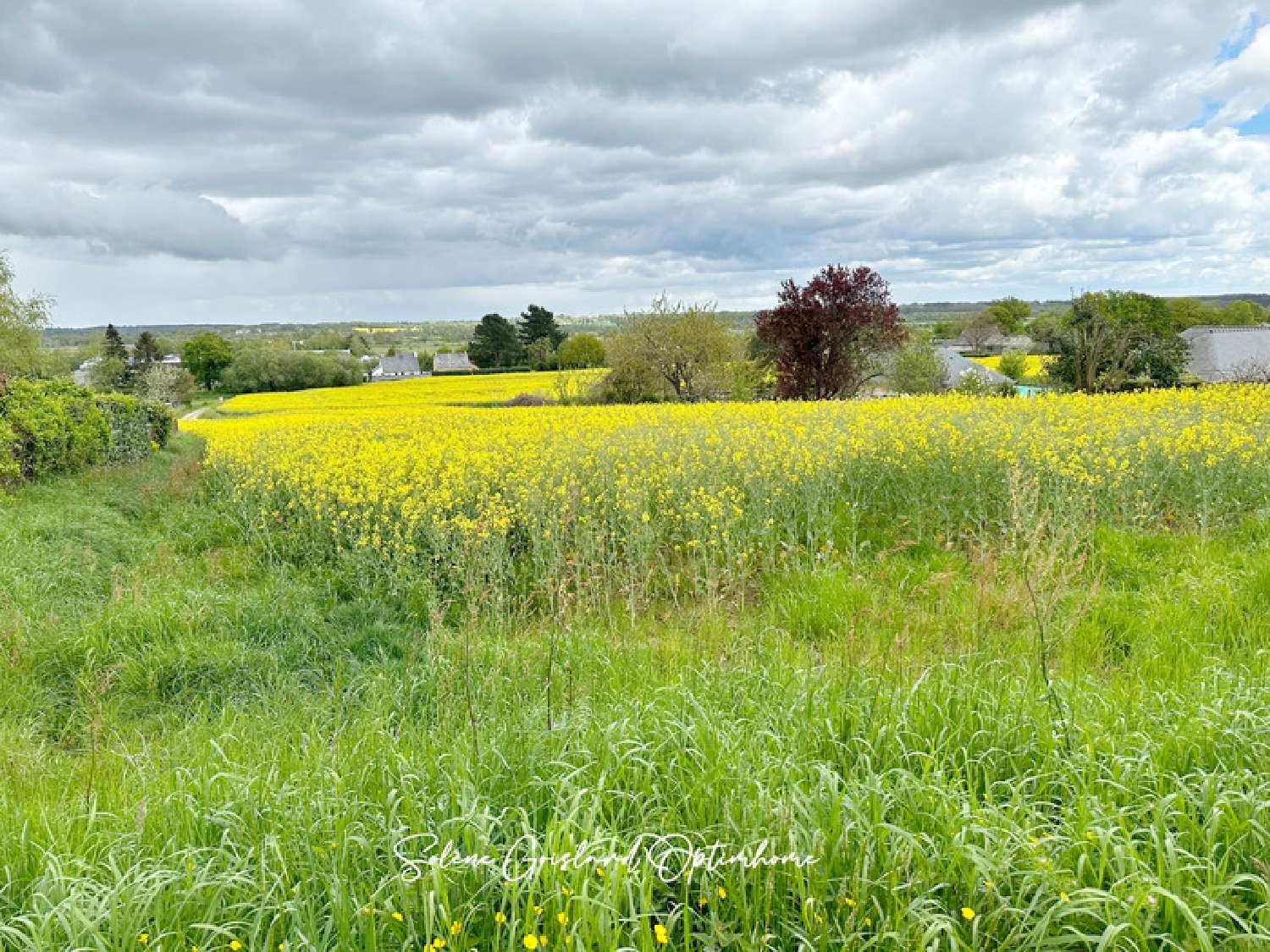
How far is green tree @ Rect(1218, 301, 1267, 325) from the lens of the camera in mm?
88812

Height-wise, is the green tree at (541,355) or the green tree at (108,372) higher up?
the green tree at (541,355)

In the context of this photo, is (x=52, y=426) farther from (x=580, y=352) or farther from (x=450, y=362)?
(x=450, y=362)

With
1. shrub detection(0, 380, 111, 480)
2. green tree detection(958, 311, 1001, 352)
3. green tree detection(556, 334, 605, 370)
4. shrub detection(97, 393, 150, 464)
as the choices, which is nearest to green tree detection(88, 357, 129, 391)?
green tree detection(556, 334, 605, 370)

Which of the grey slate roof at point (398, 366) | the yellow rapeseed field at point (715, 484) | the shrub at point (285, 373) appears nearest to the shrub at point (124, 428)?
the yellow rapeseed field at point (715, 484)

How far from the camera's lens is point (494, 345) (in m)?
84.2

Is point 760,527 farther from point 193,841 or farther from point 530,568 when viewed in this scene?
point 193,841

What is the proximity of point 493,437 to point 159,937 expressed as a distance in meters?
11.2

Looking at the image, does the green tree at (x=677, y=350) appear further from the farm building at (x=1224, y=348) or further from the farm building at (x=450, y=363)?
the farm building at (x=450, y=363)

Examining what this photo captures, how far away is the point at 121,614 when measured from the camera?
255 inches

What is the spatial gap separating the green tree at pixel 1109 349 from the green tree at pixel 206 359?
81.7m

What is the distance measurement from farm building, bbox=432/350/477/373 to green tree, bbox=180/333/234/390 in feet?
73.6

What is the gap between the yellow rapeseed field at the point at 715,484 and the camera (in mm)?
7867

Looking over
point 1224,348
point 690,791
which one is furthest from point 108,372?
point 1224,348

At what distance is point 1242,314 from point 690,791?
120 m
